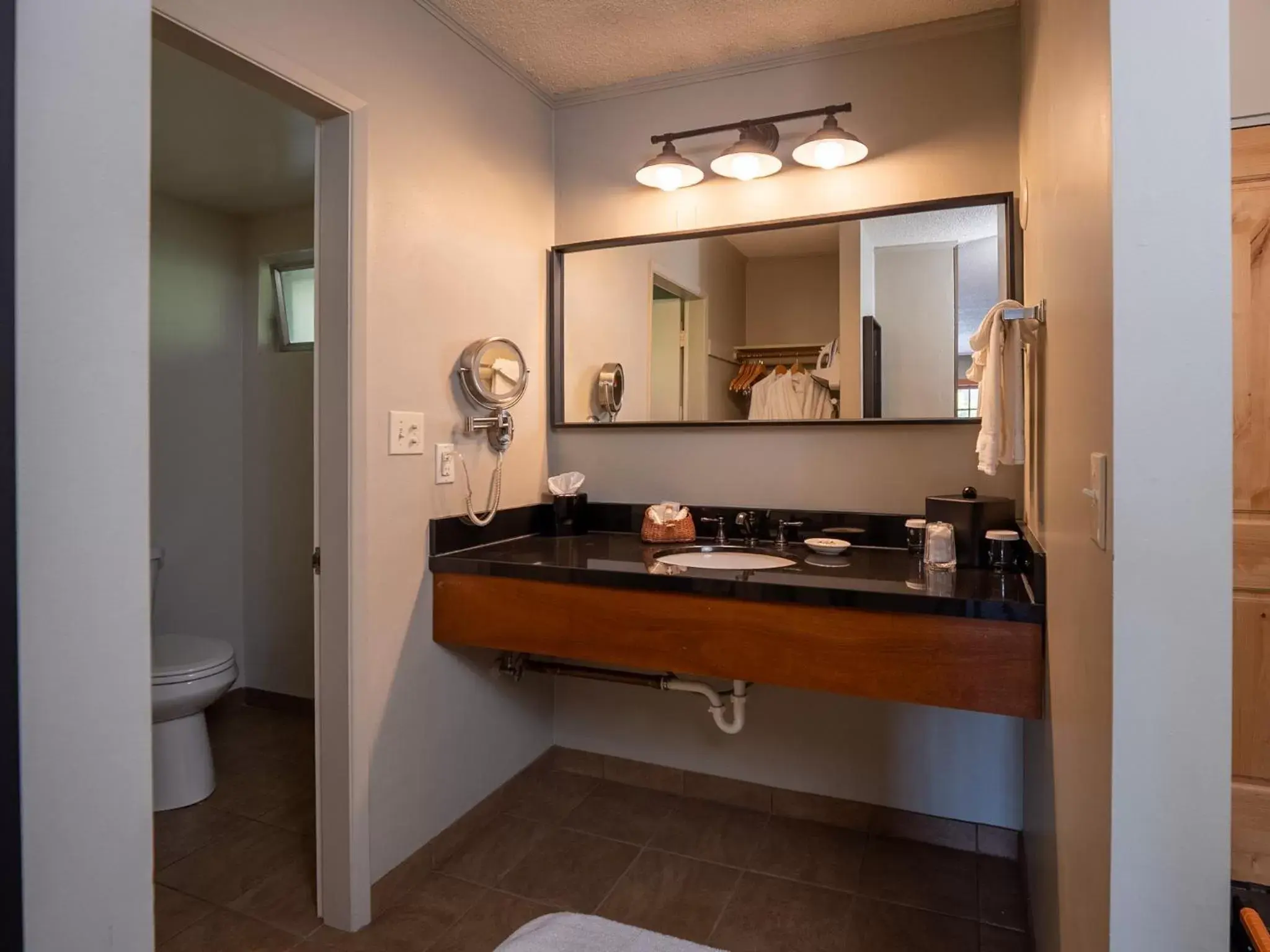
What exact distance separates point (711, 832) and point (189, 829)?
1.56 metres

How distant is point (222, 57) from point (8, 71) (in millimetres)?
1049

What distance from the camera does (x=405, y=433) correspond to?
6.01ft

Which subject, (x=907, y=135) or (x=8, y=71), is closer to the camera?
(x=8, y=71)

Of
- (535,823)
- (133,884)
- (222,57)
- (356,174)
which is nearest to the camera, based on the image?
(133,884)

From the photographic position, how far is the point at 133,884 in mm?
660

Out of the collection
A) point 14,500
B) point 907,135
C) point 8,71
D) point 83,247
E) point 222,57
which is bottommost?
point 14,500

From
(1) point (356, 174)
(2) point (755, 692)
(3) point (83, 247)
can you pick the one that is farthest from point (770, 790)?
(3) point (83, 247)

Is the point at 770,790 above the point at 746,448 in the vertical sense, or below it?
below

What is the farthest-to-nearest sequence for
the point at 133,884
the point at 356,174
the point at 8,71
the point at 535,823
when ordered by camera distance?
the point at 535,823, the point at 356,174, the point at 133,884, the point at 8,71

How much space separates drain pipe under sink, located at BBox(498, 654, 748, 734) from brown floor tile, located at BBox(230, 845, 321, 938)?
2.33 ft

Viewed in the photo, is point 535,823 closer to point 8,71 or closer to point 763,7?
point 8,71

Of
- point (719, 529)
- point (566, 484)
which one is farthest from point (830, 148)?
point (566, 484)

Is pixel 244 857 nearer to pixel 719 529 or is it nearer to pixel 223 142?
pixel 719 529

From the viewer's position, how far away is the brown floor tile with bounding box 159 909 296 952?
1648 millimetres
